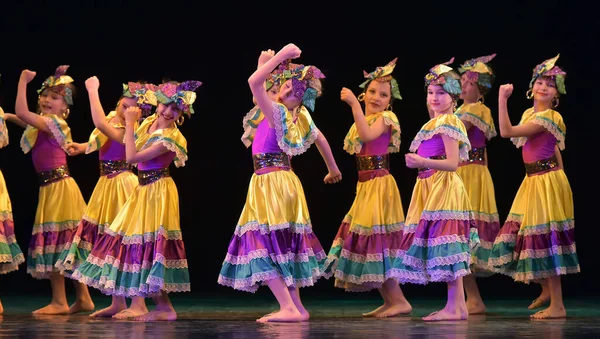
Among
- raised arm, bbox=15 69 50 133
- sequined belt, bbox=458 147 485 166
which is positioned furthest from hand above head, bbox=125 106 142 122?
sequined belt, bbox=458 147 485 166

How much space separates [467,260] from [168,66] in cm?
329

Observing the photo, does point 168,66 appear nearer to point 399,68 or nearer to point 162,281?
point 399,68

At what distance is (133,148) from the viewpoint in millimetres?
5586

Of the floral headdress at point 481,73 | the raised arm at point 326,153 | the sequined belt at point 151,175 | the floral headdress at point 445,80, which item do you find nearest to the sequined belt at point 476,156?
the floral headdress at point 481,73

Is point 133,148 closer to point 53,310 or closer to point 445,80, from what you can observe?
point 53,310

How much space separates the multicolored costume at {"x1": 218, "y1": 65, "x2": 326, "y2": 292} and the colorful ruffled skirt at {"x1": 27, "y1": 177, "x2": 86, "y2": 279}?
1471 mm

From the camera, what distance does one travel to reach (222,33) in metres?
7.73

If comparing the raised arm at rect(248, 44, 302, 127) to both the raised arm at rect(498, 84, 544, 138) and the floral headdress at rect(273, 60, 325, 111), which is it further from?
the raised arm at rect(498, 84, 544, 138)

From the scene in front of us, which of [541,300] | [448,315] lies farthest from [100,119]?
[541,300]

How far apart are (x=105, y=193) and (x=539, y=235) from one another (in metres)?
2.56

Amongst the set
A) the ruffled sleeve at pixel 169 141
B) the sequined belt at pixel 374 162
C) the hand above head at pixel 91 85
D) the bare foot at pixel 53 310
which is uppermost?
the hand above head at pixel 91 85

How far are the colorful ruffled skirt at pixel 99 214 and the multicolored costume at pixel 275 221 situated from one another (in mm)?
1053

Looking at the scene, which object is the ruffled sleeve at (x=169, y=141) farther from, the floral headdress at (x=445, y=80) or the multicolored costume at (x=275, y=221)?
the floral headdress at (x=445, y=80)

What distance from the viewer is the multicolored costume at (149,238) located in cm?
557
